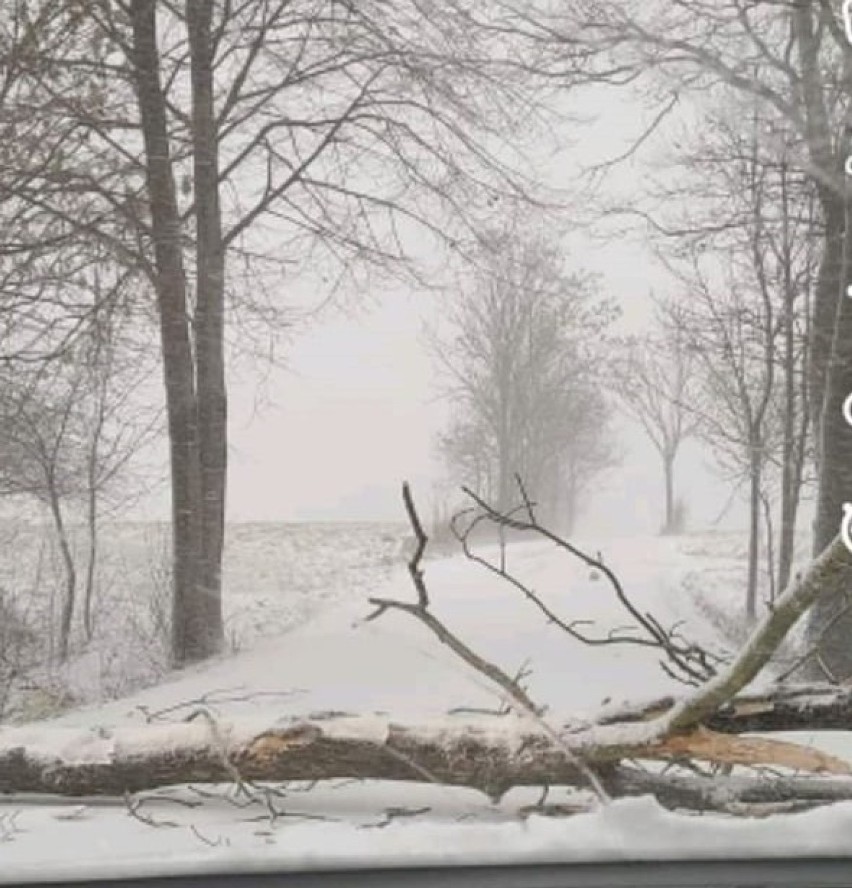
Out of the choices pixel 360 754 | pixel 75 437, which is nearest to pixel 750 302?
pixel 360 754

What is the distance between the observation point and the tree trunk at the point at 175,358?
5.41ft

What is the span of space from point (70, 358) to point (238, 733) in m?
0.65

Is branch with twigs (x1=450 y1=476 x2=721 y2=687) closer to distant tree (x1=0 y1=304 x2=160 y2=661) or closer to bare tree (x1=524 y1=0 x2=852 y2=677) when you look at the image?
bare tree (x1=524 y1=0 x2=852 y2=677)

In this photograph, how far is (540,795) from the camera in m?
1.41

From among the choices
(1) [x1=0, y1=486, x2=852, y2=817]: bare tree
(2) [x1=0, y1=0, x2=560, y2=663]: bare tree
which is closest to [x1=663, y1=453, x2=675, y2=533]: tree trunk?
(1) [x1=0, y1=486, x2=852, y2=817]: bare tree

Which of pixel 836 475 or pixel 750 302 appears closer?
pixel 836 475

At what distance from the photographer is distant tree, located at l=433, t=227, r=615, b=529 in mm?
1575

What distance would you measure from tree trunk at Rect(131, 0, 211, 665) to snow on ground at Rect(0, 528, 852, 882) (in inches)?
2.2

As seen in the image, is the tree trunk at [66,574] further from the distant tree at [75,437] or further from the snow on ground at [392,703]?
the snow on ground at [392,703]

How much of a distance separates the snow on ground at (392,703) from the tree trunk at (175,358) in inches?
2.2

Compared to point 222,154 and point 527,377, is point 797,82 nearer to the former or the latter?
point 527,377

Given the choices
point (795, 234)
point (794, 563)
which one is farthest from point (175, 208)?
point (794, 563)

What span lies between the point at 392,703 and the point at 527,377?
435mm

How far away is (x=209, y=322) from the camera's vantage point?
1.67m
